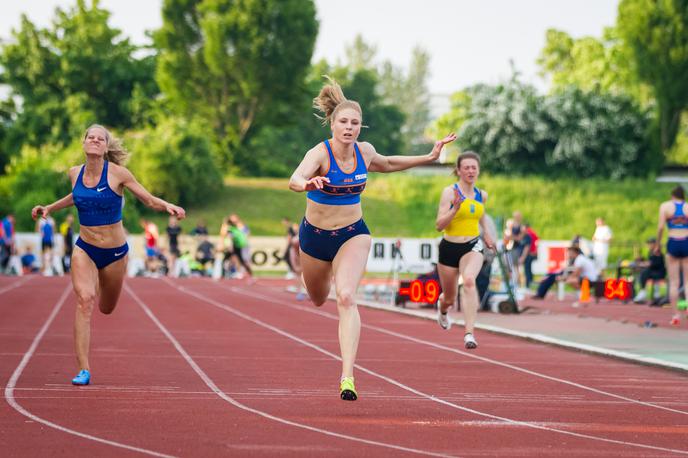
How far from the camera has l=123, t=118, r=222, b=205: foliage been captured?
56.4 meters

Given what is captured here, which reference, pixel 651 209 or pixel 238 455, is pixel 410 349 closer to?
pixel 238 455

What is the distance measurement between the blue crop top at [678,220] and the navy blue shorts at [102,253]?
9710 mm

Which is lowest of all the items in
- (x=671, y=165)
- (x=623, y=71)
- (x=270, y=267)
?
(x=270, y=267)

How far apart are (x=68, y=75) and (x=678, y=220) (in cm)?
6355

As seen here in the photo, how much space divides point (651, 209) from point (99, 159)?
4802 centimetres

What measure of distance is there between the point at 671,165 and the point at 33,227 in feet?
110

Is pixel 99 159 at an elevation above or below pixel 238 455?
above

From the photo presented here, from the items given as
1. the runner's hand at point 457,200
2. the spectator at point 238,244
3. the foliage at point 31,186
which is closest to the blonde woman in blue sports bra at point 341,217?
the runner's hand at point 457,200

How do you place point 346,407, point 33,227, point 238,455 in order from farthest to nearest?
point 33,227 < point 346,407 < point 238,455

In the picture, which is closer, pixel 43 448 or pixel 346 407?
pixel 43 448

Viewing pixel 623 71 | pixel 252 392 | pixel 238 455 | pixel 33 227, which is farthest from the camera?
pixel 623 71

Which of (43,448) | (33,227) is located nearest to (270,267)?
(33,227)

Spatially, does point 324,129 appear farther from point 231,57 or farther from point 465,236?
point 465,236

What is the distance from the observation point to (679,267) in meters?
17.7
